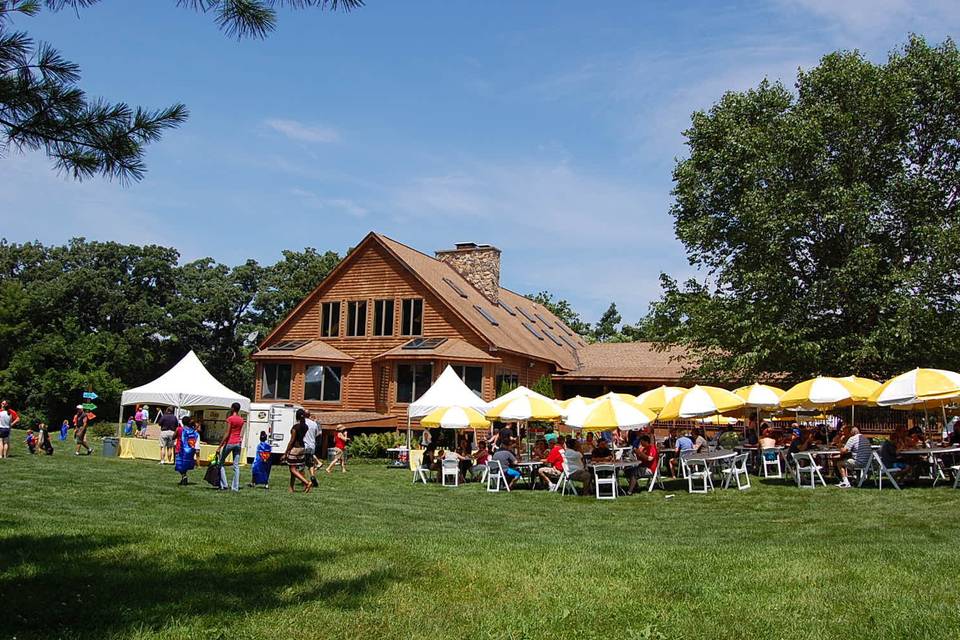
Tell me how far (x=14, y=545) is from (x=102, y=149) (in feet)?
15.7

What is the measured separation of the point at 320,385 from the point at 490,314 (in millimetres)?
8164

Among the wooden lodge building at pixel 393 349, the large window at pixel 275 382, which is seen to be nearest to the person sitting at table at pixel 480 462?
the wooden lodge building at pixel 393 349

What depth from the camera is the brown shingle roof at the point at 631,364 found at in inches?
1478

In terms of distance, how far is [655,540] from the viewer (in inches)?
431

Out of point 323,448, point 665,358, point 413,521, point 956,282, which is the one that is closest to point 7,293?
point 323,448

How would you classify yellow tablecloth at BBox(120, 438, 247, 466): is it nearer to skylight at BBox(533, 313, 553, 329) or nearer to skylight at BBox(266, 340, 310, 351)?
skylight at BBox(266, 340, 310, 351)

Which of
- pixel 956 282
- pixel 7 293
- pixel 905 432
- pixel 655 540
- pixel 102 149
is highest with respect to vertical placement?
pixel 7 293

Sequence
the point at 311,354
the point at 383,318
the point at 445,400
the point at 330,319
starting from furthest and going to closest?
the point at 330,319, the point at 383,318, the point at 311,354, the point at 445,400

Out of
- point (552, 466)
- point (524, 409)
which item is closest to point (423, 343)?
point (524, 409)

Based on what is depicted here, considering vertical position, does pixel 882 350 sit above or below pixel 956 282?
below

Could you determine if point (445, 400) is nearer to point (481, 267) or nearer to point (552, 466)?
point (552, 466)

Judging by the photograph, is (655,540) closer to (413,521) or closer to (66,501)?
(413,521)

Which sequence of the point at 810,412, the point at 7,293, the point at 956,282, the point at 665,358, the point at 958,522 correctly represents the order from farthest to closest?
1. the point at 7,293
2. the point at 665,358
3. the point at 810,412
4. the point at 956,282
5. the point at 958,522

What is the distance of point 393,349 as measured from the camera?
34.2m
